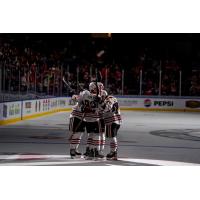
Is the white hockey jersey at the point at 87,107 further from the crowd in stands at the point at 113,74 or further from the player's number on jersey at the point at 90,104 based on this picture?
the crowd in stands at the point at 113,74

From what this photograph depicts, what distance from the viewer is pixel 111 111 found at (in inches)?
349

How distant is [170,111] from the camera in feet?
83.4

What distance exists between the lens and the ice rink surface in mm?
9086

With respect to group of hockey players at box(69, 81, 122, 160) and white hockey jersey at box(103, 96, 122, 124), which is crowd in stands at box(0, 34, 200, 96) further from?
white hockey jersey at box(103, 96, 122, 124)

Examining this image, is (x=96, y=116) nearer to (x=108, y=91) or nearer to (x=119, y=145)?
(x=119, y=145)

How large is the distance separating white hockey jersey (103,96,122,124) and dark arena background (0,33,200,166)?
641mm

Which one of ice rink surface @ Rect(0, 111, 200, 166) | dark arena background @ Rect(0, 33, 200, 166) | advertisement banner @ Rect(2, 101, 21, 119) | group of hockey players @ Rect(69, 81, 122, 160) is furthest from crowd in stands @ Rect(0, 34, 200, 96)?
group of hockey players @ Rect(69, 81, 122, 160)

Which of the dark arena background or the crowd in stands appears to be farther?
the crowd in stands

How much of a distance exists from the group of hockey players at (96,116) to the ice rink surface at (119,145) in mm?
353

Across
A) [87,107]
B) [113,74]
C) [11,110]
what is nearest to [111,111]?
[87,107]

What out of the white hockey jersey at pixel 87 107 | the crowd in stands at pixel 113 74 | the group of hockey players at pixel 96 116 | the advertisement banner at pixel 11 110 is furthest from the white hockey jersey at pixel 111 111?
the crowd in stands at pixel 113 74

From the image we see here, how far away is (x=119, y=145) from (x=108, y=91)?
3816 mm
